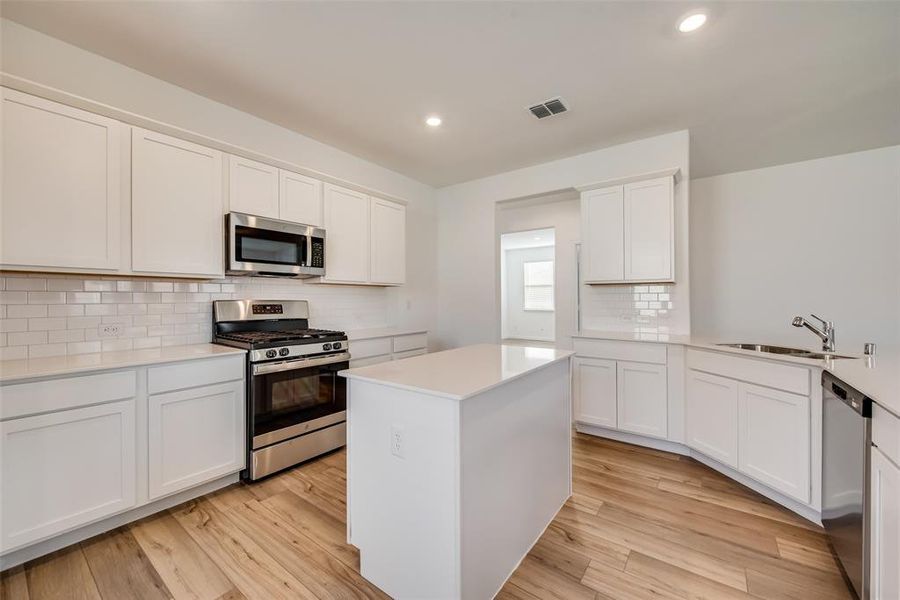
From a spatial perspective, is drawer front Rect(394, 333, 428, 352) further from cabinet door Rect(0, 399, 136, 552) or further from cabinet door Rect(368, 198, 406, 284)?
cabinet door Rect(0, 399, 136, 552)

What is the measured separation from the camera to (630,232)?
10.7ft

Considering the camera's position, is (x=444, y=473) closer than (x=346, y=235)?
Yes

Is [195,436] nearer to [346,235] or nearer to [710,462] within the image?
[346,235]

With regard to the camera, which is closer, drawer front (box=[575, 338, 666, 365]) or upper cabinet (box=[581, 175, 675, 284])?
drawer front (box=[575, 338, 666, 365])

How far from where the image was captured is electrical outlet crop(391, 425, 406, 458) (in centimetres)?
147

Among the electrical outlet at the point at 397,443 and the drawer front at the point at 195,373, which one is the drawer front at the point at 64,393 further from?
the electrical outlet at the point at 397,443

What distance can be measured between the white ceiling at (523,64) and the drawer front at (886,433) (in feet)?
6.44

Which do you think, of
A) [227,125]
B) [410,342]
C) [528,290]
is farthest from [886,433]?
[528,290]

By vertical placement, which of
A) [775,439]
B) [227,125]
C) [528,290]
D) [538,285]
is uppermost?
[227,125]

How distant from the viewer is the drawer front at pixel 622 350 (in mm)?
2965

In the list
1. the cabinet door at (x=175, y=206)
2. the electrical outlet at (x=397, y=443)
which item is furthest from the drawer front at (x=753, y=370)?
the cabinet door at (x=175, y=206)

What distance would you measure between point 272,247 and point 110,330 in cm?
112

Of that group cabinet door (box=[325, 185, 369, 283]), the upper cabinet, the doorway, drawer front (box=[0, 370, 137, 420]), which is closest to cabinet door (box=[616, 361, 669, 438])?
the upper cabinet

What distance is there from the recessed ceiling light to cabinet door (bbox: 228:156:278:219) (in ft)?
9.40
